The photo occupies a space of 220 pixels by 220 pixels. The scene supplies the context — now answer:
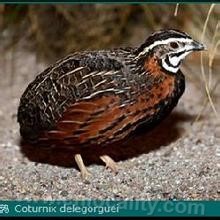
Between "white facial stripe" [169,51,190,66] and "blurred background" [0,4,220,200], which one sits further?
"blurred background" [0,4,220,200]

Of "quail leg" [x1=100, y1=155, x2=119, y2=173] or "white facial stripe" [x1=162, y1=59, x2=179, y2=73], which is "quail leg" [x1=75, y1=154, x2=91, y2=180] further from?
"white facial stripe" [x1=162, y1=59, x2=179, y2=73]

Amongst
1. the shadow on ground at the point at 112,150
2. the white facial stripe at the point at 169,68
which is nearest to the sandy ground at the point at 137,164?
the shadow on ground at the point at 112,150

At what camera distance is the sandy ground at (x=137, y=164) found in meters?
2.93

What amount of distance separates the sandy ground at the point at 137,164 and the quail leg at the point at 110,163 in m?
0.03

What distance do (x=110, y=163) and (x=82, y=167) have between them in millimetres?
142

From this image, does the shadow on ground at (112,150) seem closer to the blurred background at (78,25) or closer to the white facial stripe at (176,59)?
the white facial stripe at (176,59)

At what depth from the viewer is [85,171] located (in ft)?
10.1

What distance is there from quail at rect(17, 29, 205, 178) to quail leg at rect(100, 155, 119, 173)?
23 cm

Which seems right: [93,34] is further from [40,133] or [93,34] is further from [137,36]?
[40,133]

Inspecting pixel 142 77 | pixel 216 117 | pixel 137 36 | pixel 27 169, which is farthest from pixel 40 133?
pixel 137 36

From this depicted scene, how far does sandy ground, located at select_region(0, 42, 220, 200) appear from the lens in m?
2.93

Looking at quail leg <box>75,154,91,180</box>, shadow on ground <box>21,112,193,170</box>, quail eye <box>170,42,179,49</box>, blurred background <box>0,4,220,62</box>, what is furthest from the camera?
blurred background <box>0,4,220,62</box>

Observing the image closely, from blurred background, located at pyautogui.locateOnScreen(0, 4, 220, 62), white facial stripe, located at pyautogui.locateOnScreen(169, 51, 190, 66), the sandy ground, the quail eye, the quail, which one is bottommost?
the sandy ground

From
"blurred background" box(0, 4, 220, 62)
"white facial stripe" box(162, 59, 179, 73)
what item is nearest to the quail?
"white facial stripe" box(162, 59, 179, 73)
